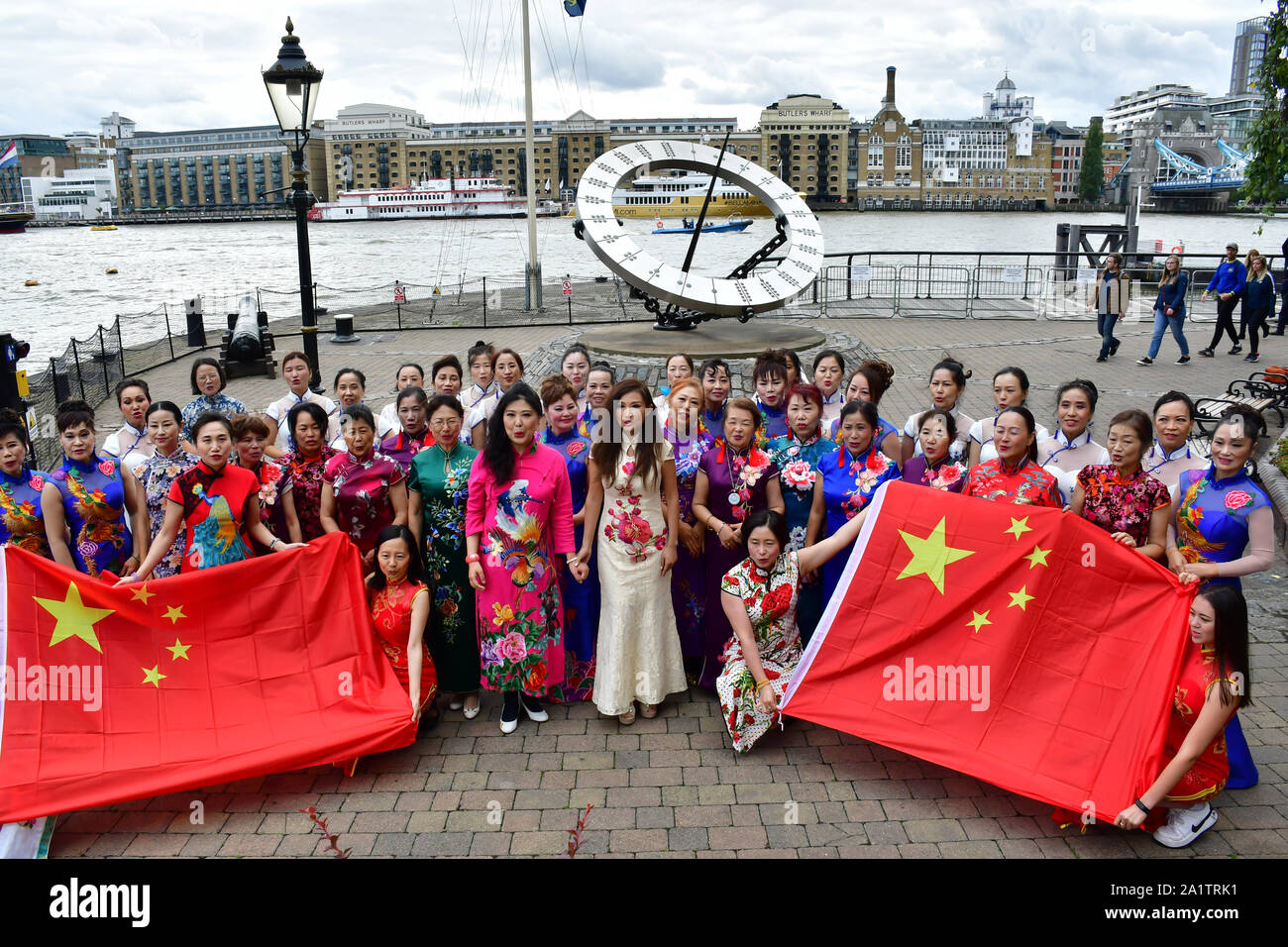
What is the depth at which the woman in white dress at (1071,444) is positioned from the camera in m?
5.11

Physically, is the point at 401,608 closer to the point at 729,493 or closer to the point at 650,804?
the point at 650,804

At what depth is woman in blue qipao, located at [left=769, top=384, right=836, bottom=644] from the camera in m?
5.13

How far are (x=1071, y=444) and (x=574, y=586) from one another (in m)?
3.00

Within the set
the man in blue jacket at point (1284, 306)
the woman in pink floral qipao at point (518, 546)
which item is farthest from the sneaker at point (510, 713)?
the man in blue jacket at point (1284, 306)

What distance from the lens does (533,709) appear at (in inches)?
204

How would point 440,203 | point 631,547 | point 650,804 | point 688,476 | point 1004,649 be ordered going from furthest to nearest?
point 440,203
point 688,476
point 631,547
point 1004,649
point 650,804

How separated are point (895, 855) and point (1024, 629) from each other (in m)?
1.29

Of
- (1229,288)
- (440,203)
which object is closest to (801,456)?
(1229,288)

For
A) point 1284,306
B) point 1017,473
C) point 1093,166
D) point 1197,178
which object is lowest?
point 1017,473

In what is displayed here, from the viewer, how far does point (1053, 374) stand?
1502cm

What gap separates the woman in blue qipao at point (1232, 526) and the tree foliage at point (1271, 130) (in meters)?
6.53

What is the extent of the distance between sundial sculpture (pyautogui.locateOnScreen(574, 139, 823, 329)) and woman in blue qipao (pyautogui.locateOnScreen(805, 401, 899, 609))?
578cm

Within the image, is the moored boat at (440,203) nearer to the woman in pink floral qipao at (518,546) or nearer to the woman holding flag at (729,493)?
the woman holding flag at (729,493)
